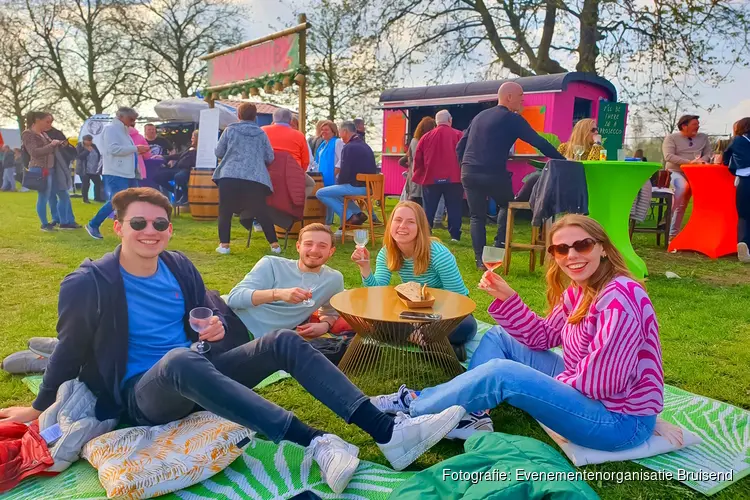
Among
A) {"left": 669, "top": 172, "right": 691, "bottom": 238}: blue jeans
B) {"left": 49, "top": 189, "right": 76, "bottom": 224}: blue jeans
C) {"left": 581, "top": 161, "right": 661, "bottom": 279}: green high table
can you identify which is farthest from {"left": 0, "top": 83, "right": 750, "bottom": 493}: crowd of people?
{"left": 49, "top": 189, "right": 76, "bottom": 224}: blue jeans

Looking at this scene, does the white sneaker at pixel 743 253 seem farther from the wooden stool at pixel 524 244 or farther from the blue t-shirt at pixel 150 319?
the blue t-shirt at pixel 150 319

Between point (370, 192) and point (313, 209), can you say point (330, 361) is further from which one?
point (313, 209)

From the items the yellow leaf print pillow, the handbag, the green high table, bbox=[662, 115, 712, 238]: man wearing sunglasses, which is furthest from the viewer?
bbox=[662, 115, 712, 238]: man wearing sunglasses

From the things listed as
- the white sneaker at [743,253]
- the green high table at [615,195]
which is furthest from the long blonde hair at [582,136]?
the white sneaker at [743,253]

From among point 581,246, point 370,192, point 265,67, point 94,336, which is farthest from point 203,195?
point 581,246

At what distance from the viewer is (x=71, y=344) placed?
7.55 feet

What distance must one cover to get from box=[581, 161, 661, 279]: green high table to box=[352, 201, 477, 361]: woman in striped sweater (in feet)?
8.22

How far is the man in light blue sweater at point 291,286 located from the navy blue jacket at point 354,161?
176 inches

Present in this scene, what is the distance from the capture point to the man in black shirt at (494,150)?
5965mm

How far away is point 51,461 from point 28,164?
307 inches

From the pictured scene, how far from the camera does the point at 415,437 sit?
2.40 meters

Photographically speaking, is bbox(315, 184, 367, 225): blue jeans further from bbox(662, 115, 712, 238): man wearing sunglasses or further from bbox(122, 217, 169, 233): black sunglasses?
bbox(122, 217, 169, 233): black sunglasses

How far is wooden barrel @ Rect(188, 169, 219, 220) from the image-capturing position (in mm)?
10164

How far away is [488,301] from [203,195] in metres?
6.82
